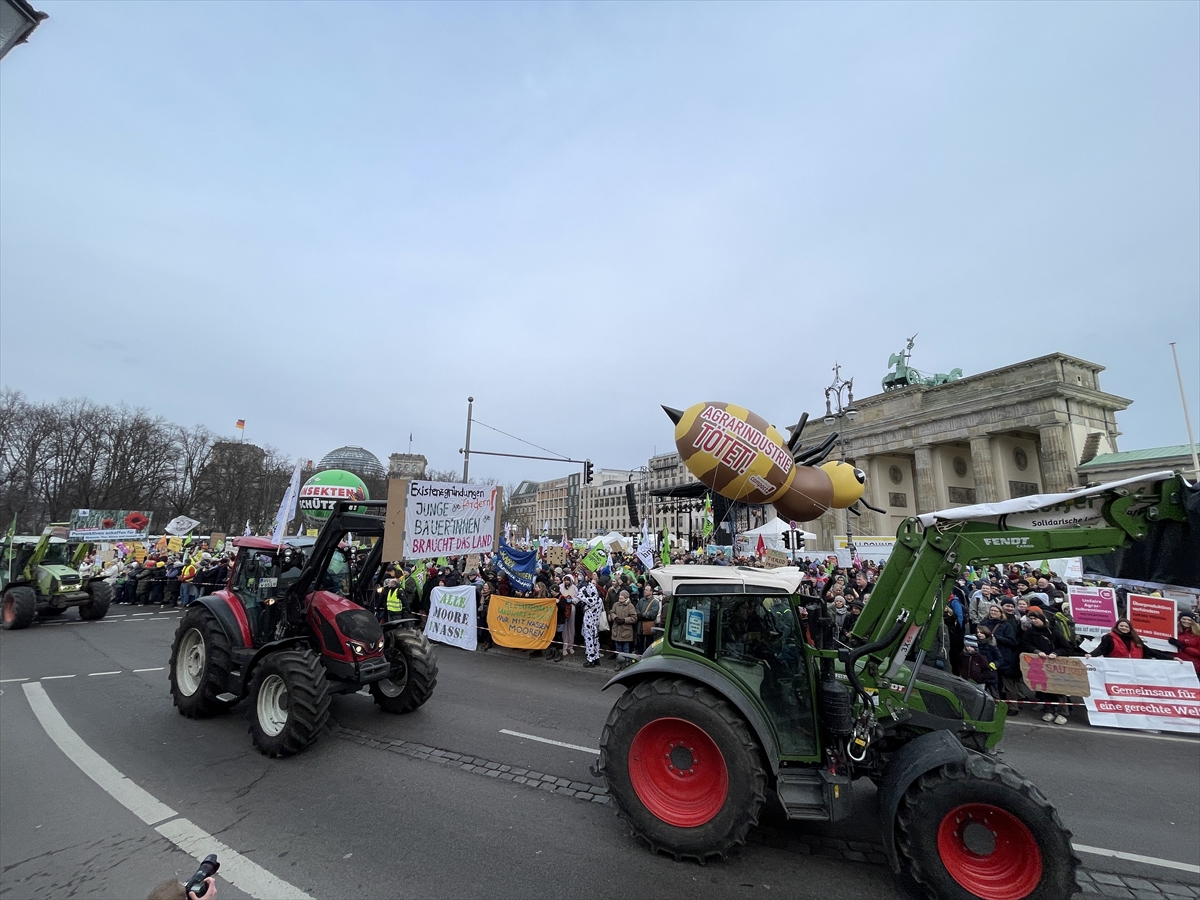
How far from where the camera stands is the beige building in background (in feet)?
110

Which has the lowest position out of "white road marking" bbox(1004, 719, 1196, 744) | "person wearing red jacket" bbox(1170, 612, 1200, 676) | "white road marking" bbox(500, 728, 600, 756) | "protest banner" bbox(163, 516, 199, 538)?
"white road marking" bbox(1004, 719, 1196, 744)

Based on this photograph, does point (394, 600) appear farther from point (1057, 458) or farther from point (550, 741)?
point (1057, 458)

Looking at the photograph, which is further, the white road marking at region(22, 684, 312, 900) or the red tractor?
the red tractor

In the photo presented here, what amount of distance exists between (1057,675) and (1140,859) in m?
5.09

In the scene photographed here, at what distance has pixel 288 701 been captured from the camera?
551 centimetres

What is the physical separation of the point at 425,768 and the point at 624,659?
247 inches

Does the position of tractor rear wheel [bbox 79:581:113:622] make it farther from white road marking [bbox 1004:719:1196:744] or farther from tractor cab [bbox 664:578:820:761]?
white road marking [bbox 1004:719:1196:744]

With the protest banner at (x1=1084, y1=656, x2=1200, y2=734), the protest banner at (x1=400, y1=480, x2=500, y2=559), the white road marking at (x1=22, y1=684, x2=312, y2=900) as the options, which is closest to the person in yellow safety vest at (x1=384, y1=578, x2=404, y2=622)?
the protest banner at (x1=400, y1=480, x2=500, y2=559)

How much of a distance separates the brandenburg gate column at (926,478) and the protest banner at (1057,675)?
3508 cm

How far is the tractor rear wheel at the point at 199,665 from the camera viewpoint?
251 inches

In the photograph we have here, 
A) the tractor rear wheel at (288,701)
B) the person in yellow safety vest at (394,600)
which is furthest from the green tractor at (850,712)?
the person in yellow safety vest at (394,600)

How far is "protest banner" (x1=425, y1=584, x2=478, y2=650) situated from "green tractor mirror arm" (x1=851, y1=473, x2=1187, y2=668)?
9.77m

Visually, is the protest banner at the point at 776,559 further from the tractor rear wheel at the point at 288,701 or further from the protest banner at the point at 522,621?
the tractor rear wheel at the point at 288,701

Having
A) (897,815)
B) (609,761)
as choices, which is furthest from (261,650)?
(897,815)
